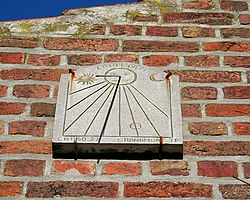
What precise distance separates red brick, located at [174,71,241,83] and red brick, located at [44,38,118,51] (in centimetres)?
36

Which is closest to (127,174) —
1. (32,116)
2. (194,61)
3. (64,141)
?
(64,141)

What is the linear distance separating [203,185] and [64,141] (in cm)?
54

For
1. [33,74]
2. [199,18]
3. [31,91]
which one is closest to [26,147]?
[31,91]

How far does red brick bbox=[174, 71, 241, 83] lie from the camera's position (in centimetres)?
321

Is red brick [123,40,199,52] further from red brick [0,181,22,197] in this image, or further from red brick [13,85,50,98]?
red brick [0,181,22,197]

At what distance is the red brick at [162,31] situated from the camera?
3475 millimetres

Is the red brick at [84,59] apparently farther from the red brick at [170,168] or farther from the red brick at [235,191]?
the red brick at [235,191]

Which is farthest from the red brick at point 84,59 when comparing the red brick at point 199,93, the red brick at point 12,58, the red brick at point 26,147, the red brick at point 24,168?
the red brick at point 24,168

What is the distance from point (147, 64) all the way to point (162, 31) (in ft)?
0.85

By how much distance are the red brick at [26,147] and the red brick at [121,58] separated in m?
0.60

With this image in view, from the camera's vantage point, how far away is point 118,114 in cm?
293

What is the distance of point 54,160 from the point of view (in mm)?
2832

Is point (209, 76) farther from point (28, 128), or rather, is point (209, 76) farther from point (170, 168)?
point (28, 128)

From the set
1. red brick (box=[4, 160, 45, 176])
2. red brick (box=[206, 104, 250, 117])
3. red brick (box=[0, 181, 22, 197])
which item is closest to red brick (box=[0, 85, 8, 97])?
red brick (box=[4, 160, 45, 176])
